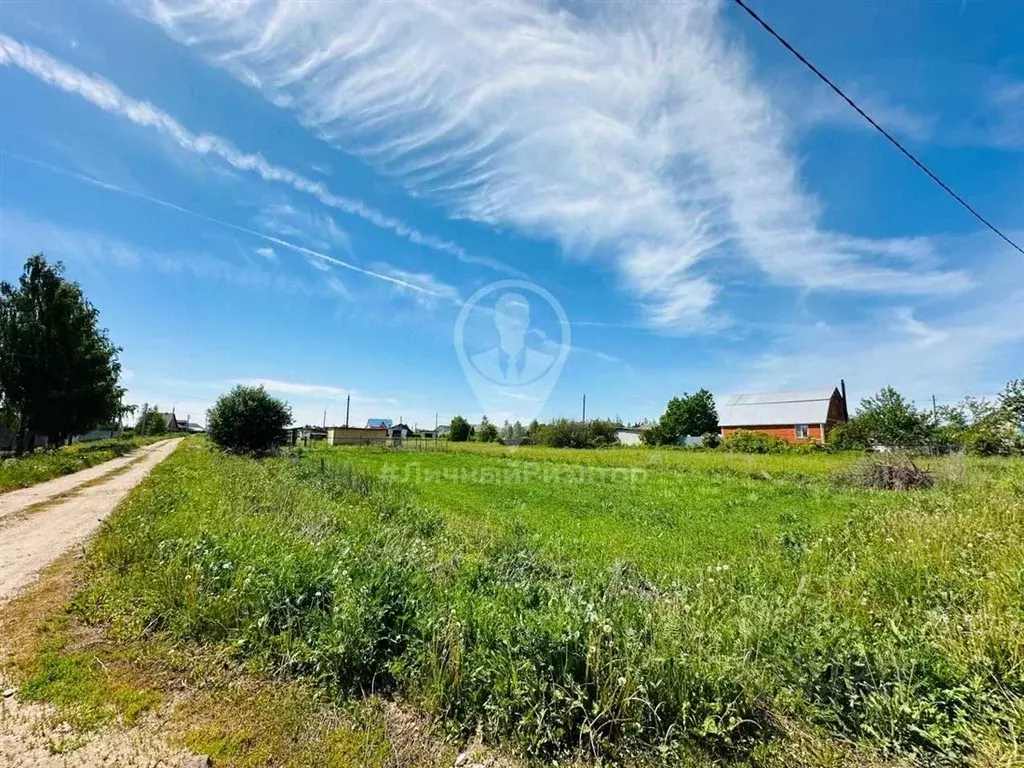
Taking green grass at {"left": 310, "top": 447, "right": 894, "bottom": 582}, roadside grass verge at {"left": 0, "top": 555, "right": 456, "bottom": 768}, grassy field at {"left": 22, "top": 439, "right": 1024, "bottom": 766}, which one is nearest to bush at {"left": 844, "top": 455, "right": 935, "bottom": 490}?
green grass at {"left": 310, "top": 447, "right": 894, "bottom": 582}

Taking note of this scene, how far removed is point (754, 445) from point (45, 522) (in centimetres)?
4180

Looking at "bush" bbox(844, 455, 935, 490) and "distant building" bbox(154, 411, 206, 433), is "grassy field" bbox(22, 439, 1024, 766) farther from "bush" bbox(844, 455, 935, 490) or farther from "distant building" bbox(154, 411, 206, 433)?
"distant building" bbox(154, 411, 206, 433)

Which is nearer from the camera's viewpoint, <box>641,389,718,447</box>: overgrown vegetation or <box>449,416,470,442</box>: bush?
<box>641,389,718,447</box>: overgrown vegetation

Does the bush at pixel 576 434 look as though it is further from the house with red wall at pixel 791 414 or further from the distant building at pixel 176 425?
the distant building at pixel 176 425

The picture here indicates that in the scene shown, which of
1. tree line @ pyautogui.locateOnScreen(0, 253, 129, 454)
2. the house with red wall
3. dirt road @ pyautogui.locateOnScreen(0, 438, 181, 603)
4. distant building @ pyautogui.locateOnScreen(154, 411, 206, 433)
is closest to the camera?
dirt road @ pyautogui.locateOnScreen(0, 438, 181, 603)

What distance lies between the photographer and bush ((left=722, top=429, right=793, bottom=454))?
37500mm

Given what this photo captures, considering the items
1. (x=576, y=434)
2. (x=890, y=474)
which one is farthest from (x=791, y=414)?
(x=890, y=474)

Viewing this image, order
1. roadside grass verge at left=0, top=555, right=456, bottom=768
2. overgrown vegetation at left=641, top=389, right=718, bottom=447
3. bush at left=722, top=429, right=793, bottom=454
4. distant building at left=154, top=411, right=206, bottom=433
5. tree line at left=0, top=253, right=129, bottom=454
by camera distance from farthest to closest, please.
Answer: distant building at left=154, top=411, right=206, bottom=433 → overgrown vegetation at left=641, top=389, right=718, bottom=447 → bush at left=722, top=429, right=793, bottom=454 → tree line at left=0, top=253, right=129, bottom=454 → roadside grass verge at left=0, top=555, right=456, bottom=768

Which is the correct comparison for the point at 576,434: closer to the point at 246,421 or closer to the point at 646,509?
the point at 246,421

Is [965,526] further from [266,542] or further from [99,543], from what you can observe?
[99,543]

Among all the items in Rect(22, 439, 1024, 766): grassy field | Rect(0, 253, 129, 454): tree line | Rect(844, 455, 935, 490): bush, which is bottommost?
Rect(22, 439, 1024, 766): grassy field

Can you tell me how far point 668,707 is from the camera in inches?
120

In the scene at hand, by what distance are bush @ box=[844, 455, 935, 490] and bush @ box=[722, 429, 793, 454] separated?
2015 centimetres

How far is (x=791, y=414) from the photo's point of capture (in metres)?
50.4
